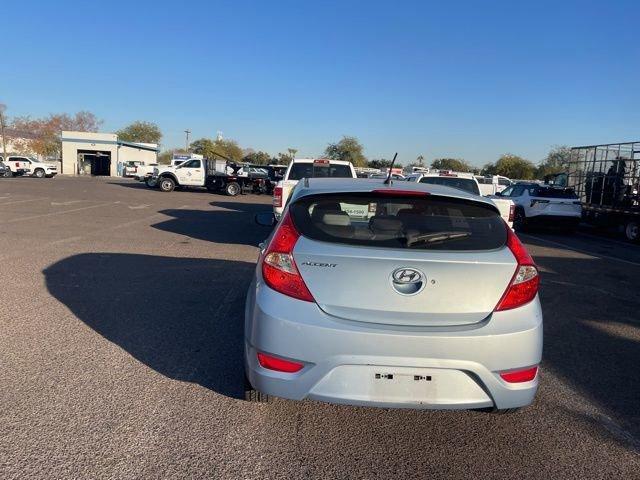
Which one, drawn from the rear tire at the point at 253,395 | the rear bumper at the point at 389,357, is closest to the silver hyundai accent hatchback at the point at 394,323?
the rear bumper at the point at 389,357

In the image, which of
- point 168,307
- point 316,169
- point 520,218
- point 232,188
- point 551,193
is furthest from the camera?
point 232,188

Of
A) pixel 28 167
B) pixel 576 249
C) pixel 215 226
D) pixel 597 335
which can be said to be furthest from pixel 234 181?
pixel 597 335

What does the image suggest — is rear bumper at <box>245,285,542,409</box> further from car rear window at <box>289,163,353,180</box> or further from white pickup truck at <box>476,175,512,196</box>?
white pickup truck at <box>476,175,512,196</box>

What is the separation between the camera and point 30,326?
17.4ft

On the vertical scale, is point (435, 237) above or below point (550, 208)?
above

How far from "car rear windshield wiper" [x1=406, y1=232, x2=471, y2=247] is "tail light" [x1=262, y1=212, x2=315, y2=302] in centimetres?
70

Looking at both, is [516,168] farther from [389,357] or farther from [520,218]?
[389,357]

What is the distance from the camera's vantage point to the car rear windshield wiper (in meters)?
3.31

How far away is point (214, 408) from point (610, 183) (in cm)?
1782

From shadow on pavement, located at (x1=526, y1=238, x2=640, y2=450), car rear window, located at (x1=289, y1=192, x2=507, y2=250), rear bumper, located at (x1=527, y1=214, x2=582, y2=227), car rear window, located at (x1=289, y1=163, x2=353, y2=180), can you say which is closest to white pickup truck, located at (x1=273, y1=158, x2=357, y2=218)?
car rear window, located at (x1=289, y1=163, x2=353, y2=180)

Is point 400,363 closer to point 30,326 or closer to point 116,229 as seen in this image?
point 30,326

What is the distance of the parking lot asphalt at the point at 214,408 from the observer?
3121 mm

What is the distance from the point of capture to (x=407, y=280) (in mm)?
3135

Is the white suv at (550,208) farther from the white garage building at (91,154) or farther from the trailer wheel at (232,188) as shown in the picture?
the white garage building at (91,154)
